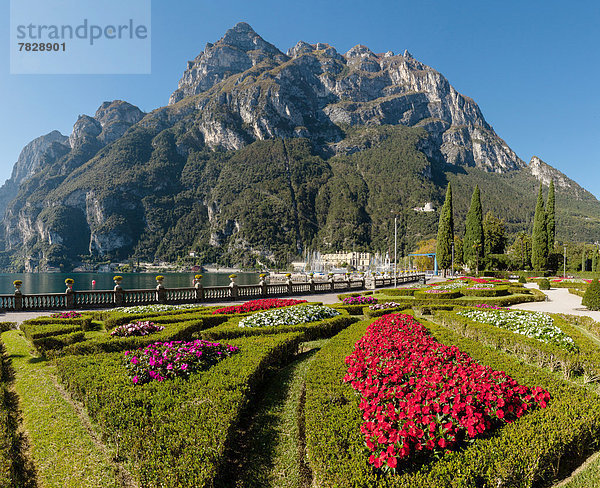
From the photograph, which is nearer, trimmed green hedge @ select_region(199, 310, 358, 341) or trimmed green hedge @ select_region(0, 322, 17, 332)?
trimmed green hedge @ select_region(199, 310, 358, 341)

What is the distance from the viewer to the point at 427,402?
4465 millimetres

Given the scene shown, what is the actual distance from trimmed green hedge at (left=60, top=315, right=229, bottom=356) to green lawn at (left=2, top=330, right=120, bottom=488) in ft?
2.97

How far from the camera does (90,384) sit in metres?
5.81

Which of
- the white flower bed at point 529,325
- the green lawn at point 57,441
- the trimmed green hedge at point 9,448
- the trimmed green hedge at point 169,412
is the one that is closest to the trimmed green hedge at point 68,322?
the green lawn at point 57,441

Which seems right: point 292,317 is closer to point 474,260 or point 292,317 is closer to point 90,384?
point 90,384

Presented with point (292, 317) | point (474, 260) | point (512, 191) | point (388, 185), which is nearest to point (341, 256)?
point (388, 185)

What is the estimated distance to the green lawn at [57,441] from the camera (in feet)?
13.8

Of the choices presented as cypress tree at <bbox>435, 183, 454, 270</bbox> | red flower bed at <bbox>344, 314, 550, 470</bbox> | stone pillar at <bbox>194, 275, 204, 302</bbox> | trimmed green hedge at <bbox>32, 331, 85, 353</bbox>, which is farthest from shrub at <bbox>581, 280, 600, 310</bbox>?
cypress tree at <bbox>435, 183, 454, 270</bbox>

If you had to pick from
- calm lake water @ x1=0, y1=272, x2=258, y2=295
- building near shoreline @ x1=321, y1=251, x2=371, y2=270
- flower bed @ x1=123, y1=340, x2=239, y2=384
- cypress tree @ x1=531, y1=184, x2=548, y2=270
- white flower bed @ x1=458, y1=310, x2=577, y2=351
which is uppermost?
cypress tree @ x1=531, y1=184, x2=548, y2=270

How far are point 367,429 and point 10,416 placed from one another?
621cm

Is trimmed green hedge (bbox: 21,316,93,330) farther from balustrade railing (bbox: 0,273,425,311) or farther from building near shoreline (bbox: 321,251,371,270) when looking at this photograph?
building near shoreline (bbox: 321,251,371,270)

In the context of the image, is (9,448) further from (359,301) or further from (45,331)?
(359,301)

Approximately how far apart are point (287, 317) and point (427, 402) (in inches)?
332

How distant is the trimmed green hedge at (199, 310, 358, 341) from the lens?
1045 cm
